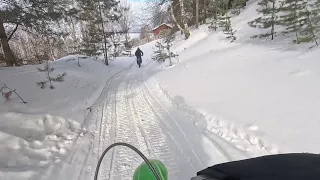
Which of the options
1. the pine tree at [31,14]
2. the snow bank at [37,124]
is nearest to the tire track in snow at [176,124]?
the snow bank at [37,124]

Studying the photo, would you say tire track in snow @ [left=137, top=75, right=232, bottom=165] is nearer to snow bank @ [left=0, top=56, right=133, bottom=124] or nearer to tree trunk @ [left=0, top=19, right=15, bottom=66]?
snow bank @ [left=0, top=56, right=133, bottom=124]

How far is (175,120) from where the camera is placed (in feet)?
19.4

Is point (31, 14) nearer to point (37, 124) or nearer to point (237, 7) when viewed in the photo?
point (37, 124)

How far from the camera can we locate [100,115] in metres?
7.05

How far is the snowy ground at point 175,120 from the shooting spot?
3.97m

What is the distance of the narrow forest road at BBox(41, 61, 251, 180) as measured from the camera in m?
3.84

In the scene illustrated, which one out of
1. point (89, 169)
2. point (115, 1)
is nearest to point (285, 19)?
point (89, 169)

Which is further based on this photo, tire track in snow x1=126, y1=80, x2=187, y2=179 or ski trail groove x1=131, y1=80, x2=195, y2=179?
tire track in snow x1=126, y1=80, x2=187, y2=179

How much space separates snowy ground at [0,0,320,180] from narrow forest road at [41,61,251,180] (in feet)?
0.06

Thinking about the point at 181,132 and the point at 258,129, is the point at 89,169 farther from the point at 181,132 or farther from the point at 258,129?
the point at 258,129

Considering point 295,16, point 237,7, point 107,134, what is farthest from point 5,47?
point 237,7

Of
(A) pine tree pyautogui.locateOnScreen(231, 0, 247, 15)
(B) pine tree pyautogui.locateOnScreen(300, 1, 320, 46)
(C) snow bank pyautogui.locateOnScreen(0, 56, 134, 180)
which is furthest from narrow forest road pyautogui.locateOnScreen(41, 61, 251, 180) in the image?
(A) pine tree pyautogui.locateOnScreen(231, 0, 247, 15)

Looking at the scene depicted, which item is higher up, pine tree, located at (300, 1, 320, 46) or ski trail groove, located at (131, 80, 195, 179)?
pine tree, located at (300, 1, 320, 46)

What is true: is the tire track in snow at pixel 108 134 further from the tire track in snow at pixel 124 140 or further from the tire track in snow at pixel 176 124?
the tire track in snow at pixel 176 124
